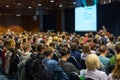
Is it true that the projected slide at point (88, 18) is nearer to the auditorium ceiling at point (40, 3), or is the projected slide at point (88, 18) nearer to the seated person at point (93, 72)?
the auditorium ceiling at point (40, 3)

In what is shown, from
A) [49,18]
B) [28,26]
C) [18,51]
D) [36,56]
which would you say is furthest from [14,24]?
[36,56]

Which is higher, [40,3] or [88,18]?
[40,3]

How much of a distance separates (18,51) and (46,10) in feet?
79.2

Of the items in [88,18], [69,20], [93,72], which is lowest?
[69,20]

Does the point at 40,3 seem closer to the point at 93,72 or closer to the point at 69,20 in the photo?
the point at 69,20

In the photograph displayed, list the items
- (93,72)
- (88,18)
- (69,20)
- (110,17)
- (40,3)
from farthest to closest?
1. (69,20)
2. (40,3)
3. (88,18)
4. (110,17)
5. (93,72)

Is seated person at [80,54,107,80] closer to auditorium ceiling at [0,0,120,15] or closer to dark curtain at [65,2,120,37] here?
auditorium ceiling at [0,0,120,15]

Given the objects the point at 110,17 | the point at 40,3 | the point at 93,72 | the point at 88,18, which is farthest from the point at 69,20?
the point at 93,72

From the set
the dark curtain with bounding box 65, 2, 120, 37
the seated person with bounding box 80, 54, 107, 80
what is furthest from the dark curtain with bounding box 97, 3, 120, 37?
the seated person with bounding box 80, 54, 107, 80

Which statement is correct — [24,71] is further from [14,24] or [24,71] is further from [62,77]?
[14,24]

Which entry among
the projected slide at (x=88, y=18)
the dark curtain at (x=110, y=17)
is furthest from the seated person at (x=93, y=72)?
the projected slide at (x=88, y=18)

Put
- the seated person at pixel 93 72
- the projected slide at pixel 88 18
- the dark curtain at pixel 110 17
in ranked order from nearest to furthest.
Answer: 1. the seated person at pixel 93 72
2. the dark curtain at pixel 110 17
3. the projected slide at pixel 88 18

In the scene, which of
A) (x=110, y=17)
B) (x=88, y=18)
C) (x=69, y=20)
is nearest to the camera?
(x=110, y=17)

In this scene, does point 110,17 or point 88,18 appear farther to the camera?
point 88,18
